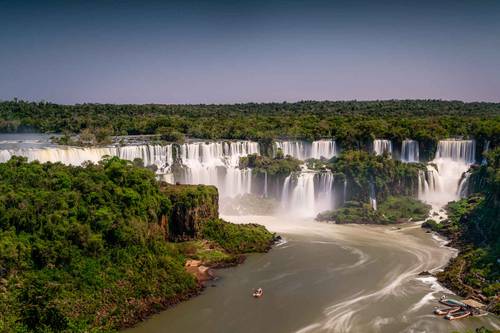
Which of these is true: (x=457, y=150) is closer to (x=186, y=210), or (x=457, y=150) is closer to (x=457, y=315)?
(x=457, y=315)

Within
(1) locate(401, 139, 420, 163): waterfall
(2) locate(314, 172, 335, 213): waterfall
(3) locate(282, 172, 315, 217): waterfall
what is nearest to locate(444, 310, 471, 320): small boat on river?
(3) locate(282, 172, 315, 217): waterfall

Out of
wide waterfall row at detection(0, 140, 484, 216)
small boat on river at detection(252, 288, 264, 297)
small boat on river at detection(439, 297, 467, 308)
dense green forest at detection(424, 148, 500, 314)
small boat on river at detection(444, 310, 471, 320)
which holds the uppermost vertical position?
wide waterfall row at detection(0, 140, 484, 216)

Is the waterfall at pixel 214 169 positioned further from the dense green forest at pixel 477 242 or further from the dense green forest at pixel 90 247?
the dense green forest at pixel 90 247

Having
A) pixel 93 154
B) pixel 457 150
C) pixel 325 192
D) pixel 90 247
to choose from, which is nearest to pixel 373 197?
pixel 325 192

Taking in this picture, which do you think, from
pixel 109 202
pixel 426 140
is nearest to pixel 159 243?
pixel 109 202

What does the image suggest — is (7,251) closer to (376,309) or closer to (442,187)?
(376,309)

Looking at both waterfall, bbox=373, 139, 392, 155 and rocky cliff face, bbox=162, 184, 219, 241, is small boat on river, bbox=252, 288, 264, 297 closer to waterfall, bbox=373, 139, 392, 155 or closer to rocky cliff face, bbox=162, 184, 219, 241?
rocky cliff face, bbox=162, 184, 219, 241
